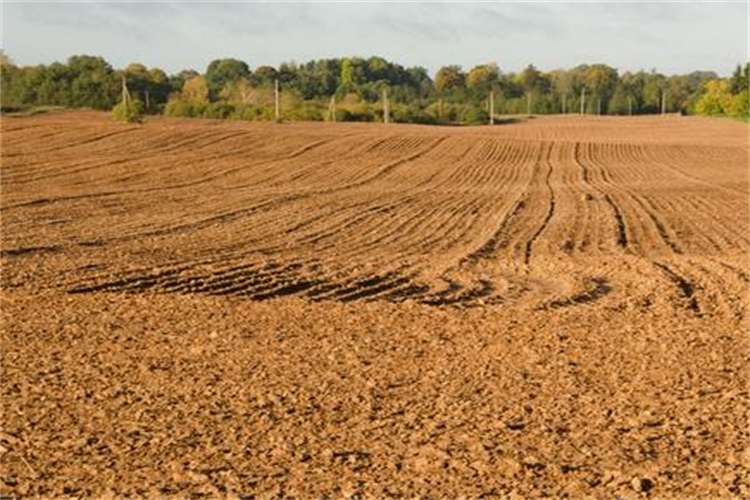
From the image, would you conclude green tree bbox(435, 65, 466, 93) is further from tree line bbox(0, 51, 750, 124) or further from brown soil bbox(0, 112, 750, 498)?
brown soil bbox(0, 112, 750, 498)

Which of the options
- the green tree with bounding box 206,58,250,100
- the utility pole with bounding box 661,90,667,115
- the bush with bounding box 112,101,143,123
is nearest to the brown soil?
the bush with bounding box 112,101,143,123

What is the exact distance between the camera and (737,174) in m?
33.7

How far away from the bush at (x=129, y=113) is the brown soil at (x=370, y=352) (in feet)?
97.5

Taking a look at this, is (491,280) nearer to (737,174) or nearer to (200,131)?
(737,174)

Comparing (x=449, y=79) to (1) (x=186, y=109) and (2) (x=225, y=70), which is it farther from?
(1) (x=186, y=109)

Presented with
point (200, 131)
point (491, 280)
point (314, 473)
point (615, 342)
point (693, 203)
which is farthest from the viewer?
point (200, 131)

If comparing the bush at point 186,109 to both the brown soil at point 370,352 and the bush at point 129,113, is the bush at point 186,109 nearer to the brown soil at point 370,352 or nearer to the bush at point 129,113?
the bush at point 129,113

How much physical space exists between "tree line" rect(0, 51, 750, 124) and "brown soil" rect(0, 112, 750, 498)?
124ft

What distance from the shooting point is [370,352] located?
8.36 meters

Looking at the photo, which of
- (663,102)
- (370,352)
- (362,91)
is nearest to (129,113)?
(370,352)

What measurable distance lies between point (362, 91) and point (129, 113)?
6326 cm

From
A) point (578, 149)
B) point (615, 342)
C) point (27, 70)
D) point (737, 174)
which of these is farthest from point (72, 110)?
point (615, 342)

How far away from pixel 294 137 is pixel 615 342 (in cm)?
3791

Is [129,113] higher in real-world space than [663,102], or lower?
lower
